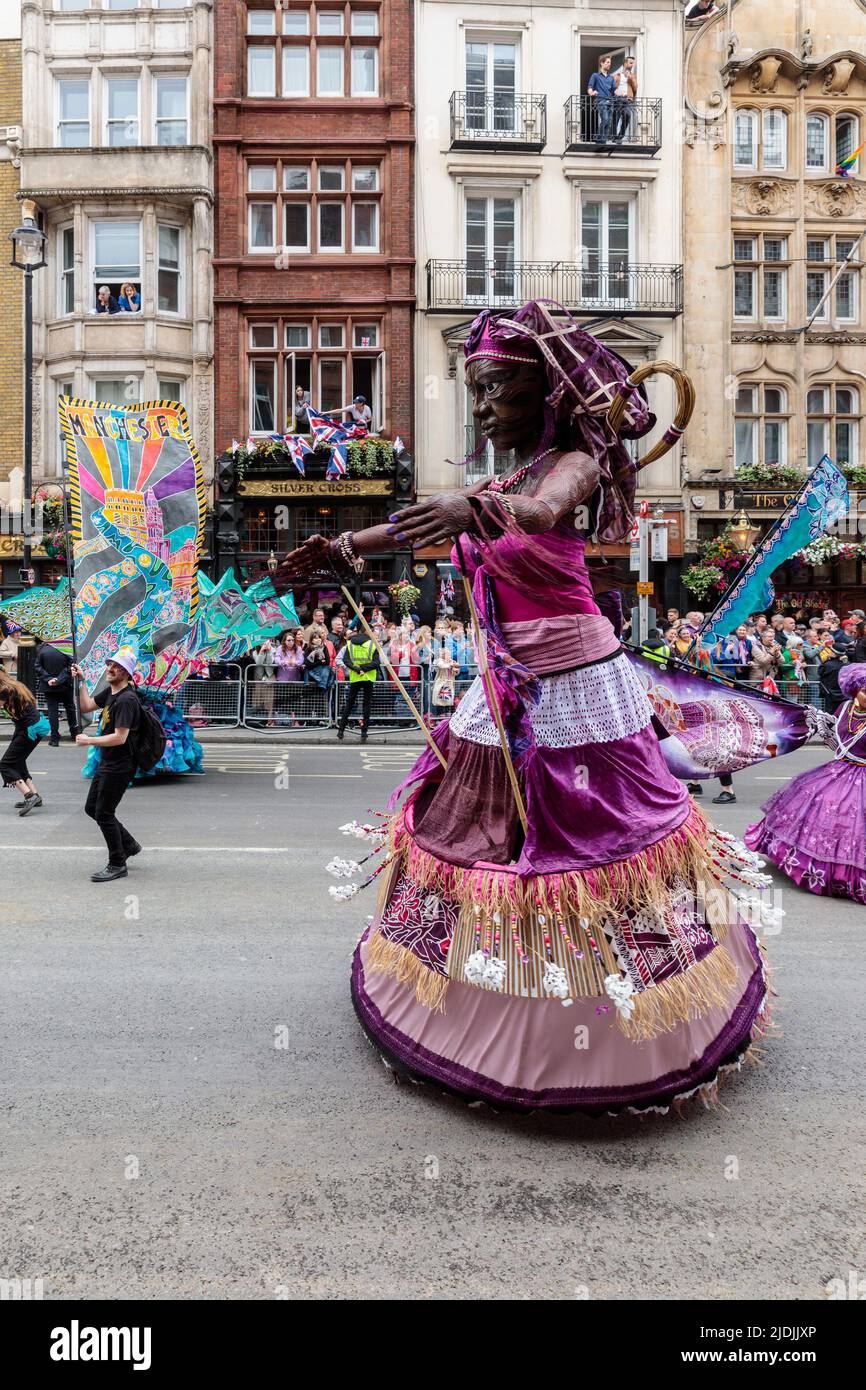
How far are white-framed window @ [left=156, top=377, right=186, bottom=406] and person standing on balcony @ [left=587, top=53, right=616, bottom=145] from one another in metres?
11.0

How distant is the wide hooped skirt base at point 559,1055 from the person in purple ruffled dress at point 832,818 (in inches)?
129

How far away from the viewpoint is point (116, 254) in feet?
74.4

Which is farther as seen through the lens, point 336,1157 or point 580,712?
point 580,712

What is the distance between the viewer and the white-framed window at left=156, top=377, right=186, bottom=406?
75.2ft

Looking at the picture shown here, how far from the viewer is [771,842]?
6848 mm

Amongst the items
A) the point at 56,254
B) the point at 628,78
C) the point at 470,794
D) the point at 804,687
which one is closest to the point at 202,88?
the point at 56,254

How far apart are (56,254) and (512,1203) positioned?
24.6 m

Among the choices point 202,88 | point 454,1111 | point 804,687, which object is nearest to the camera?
point 454,1111

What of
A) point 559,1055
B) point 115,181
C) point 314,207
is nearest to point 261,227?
point 314,207

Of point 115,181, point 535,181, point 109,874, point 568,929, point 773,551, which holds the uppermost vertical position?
point 535,181

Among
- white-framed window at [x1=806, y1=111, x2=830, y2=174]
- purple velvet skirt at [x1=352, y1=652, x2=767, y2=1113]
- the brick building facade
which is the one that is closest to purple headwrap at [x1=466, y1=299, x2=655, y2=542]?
purple velvet skirt at [x1=352, y1=652, x2=767, y2=1113]

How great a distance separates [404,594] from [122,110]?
41.3ft

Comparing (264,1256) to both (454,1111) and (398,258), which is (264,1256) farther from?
(398,258)

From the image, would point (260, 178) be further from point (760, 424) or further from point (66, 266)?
point (760, 424)
